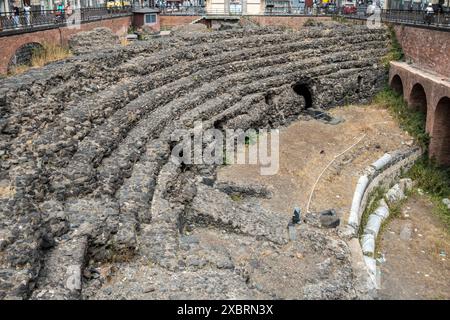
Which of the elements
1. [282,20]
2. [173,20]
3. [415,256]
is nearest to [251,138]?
[415,256]

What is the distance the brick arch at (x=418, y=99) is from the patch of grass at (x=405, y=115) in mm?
247

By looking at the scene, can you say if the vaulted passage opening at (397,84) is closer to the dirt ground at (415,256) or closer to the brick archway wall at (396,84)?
the brick archway wall at (396,84)

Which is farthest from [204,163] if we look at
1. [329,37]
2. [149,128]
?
[329,37]

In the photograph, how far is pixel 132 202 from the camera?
30.3 ft

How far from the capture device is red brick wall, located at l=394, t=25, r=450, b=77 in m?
17.9

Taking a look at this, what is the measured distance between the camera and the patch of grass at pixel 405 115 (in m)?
17.2

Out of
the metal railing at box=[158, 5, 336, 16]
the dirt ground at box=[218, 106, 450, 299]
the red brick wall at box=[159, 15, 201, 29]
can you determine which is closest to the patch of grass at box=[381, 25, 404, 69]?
the dirt ground at box=[218, 106, 450, 299]

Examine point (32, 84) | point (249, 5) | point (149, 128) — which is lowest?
point (149, 128)

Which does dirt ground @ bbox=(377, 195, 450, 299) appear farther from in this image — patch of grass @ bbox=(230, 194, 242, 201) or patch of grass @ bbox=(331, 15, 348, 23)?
patch of grass @ bbox=(331, 15, 348, 23)

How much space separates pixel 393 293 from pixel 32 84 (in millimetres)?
9736

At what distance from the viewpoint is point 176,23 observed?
33.4m

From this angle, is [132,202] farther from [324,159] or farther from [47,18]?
[47,18]

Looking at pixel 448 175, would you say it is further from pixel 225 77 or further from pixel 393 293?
pixel 225 77

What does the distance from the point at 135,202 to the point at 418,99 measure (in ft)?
47.5
